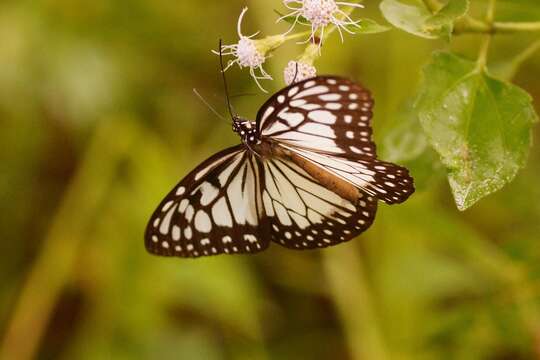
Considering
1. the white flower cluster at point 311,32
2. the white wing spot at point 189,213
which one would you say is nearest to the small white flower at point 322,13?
the white flower cluster at point 311,32

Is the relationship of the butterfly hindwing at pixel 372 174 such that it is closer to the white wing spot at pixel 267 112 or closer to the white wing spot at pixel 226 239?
the white wing spot at pixel 267 112

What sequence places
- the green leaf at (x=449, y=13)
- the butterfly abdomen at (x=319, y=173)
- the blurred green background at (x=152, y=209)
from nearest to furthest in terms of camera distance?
the green leaf at (x=449, y=13), the butterfly abdomen at (x=319, y=173), the blurred green background at (x=152, y=209)

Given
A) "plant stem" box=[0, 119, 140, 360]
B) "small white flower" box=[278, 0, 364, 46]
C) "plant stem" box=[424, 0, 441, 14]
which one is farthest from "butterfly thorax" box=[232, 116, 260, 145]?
"plant stem" box=[0, 119, 140, 360]

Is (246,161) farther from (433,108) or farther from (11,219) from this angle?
(11,219)

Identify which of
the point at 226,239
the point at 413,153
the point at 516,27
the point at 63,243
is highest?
the point at 63,243

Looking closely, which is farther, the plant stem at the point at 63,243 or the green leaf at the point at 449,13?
the plant stem at the point at 63,243

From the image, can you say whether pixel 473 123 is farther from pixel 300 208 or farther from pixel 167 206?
pixel 167 206

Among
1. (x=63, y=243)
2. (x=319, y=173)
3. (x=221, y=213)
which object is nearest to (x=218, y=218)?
(x=221, y=213)
